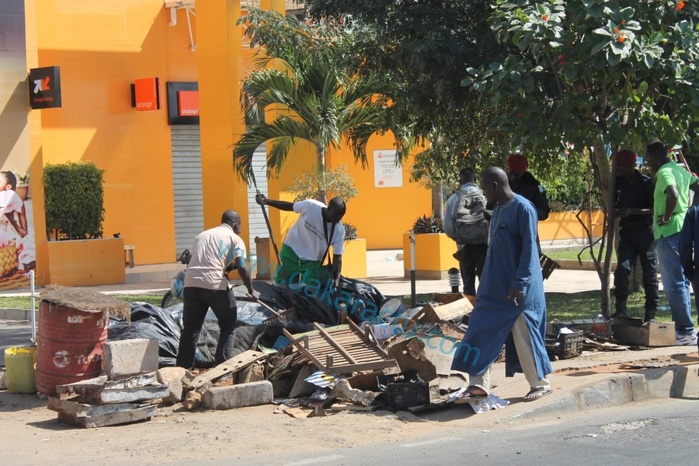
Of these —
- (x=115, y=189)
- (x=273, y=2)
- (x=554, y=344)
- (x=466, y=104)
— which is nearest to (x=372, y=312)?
(x=554, y=344)

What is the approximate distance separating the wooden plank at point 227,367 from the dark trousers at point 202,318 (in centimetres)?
48

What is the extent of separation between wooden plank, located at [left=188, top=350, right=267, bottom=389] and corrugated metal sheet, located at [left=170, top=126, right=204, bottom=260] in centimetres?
1473

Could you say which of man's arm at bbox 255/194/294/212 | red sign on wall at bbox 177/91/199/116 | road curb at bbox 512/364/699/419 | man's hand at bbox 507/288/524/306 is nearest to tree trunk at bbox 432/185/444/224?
red sign on wall at bbox 177/91/199/116

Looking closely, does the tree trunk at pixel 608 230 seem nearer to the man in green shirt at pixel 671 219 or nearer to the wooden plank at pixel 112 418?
the man in green shirt at pixel 671 219

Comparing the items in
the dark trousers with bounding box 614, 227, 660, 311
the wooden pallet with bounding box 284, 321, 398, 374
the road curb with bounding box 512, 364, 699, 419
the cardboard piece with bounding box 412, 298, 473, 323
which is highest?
the dark trousers with bounding box 614, 227, 660, 311

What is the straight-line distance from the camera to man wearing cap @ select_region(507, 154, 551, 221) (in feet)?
35.6

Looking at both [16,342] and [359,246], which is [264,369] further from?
[359,246]

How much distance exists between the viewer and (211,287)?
912 cm

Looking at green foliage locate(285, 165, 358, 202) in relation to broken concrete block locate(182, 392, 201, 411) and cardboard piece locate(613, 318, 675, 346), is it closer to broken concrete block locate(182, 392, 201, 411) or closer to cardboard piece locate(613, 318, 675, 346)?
cardboard piece locate(613, 318, 675, 346)

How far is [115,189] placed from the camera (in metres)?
22.5

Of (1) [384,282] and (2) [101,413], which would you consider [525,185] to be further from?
(1) [384,282]

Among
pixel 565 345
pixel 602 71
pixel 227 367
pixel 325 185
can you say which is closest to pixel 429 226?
pixel 325 185

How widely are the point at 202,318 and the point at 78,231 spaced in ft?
36.6

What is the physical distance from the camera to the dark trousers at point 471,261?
11797 mm
